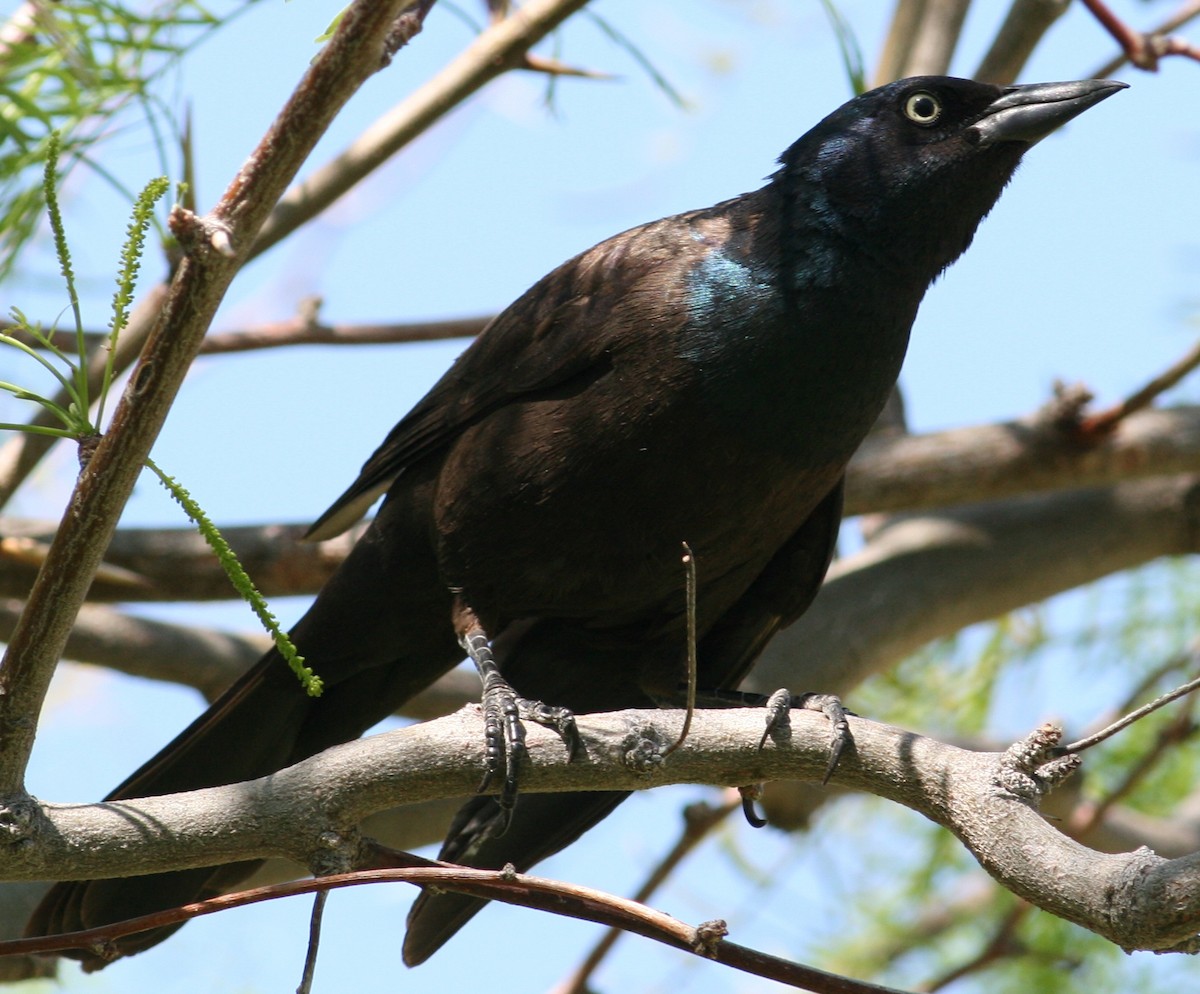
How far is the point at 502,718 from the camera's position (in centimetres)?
311

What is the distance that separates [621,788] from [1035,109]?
7.38 feet

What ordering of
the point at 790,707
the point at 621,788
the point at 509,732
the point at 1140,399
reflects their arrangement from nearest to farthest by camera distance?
1. the point at 621,788
2. the point at 509,732
3. the point at 790,707
4. the point at 1140,399

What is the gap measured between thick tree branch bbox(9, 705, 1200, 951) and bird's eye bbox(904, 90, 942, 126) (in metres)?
1.96

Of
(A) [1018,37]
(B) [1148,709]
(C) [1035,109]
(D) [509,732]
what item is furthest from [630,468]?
(A) [1018,37]

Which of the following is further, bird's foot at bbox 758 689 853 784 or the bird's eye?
the bird's eye

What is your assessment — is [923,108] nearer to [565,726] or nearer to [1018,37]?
[1018,37]

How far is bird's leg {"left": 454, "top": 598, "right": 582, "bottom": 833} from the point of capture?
2654mm

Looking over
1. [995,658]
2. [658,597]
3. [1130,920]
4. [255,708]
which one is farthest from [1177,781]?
[1130,920]

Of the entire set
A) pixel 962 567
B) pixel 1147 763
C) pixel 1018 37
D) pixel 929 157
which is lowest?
pixel 1147 763

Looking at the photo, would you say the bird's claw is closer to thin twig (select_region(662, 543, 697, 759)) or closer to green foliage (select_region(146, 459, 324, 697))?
thin twig (select_region(662, 543, 697, 759))

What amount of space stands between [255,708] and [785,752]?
174 centimetres

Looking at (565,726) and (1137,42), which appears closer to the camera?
(565,726)

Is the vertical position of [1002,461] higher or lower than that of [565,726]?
higher

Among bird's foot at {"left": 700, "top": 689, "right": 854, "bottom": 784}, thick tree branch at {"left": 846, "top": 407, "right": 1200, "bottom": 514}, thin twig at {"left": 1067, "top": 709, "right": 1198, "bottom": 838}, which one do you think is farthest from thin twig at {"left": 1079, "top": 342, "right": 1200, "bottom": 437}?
bird's foot at {"left": 700, "top": 689, "right": 854, "bottom": 784}
